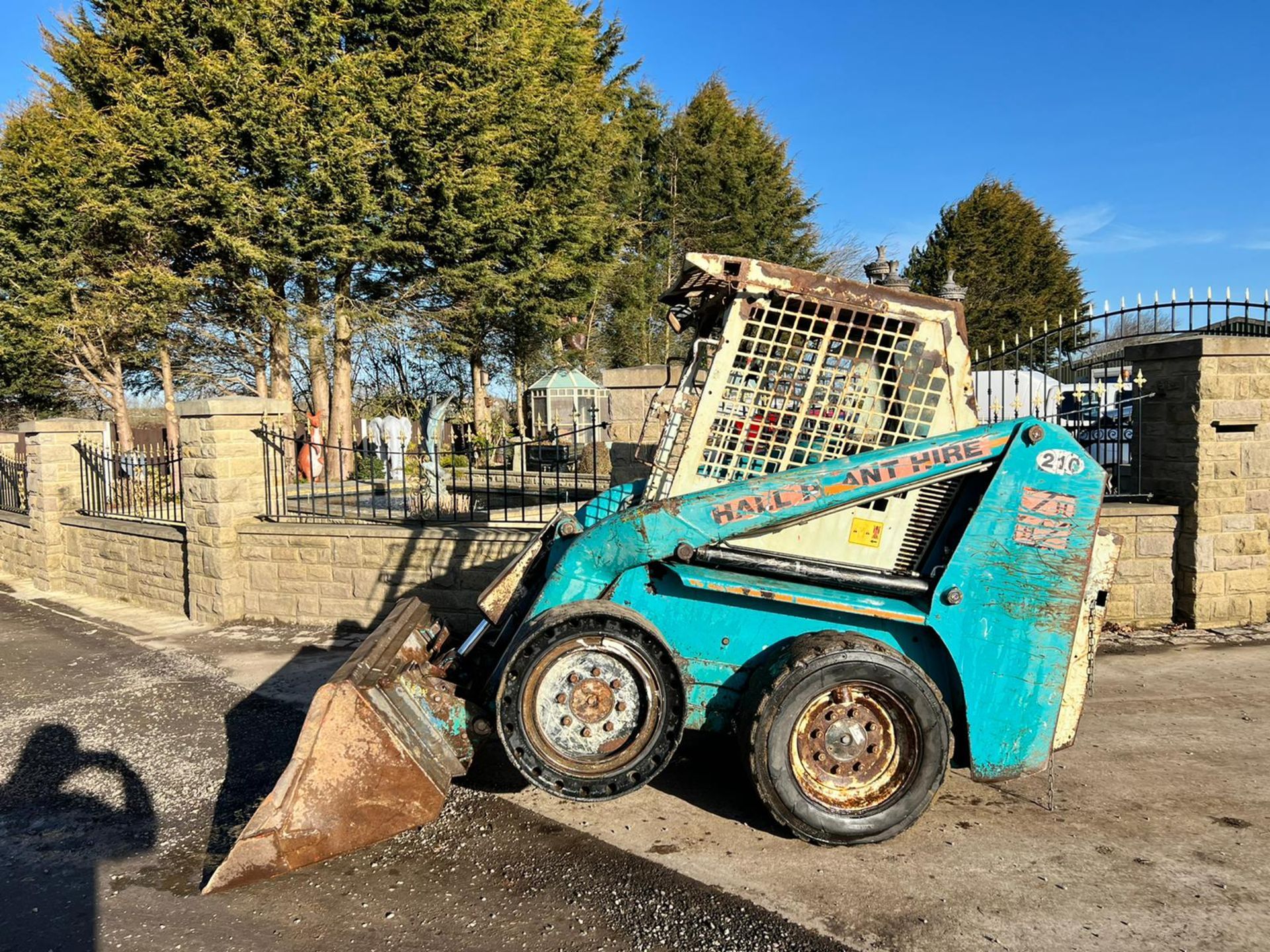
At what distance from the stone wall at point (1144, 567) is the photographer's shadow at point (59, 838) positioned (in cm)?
687

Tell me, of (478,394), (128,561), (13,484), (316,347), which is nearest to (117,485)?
(128,561)

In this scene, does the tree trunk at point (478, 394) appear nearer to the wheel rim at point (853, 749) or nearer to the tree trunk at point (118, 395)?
the tree trunk at point (118, 395)

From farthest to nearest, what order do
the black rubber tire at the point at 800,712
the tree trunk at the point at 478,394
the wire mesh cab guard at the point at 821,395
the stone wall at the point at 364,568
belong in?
the tree trunk at the point at 478,394
the stone wall at the point at 364,568
the wire mesh cab guard at the point at 821,395
the black rubber tire at the point at 800,712

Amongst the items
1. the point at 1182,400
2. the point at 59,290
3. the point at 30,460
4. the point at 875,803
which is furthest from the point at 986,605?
the point at 59,290

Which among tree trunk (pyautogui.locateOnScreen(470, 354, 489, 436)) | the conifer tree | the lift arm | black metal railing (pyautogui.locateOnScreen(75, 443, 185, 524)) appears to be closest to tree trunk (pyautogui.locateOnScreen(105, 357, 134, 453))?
tree trunk (pyautogui.locateOnScreen(470, 354, 489, 436))

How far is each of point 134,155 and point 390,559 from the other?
47.7ft

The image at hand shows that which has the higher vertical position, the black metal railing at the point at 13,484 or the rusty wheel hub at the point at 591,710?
the black metal railing at the point at 13,484

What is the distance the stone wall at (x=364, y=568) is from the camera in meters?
7.09

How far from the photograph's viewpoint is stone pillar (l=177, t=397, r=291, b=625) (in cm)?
781

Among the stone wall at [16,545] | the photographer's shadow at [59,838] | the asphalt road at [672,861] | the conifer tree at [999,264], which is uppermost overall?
the conifer tree at [999,264]

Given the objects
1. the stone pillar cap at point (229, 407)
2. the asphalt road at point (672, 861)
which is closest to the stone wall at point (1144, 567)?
the asphalt road at point (672, 861)

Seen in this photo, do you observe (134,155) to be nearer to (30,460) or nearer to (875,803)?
(30,460)

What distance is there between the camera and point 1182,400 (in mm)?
6680

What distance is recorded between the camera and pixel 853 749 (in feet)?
11.3
